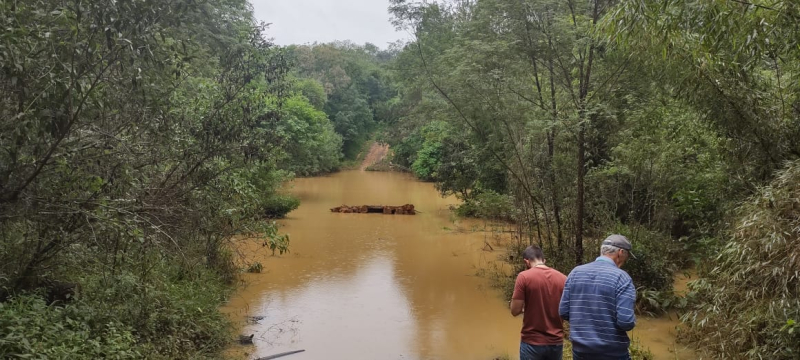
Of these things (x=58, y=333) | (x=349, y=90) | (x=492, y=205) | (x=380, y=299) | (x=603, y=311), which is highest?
(x=349, y=90)

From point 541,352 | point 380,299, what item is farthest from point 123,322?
point 380,299

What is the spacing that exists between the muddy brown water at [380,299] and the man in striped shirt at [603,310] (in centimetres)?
430

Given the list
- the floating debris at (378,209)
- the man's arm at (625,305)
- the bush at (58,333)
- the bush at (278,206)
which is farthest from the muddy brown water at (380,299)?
the man's arm at (625,305)

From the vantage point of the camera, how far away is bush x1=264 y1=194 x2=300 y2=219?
1853 cm

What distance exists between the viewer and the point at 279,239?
784 centimetres

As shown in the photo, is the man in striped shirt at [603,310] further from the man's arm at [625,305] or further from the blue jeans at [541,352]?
the blue jeans at [541,352]

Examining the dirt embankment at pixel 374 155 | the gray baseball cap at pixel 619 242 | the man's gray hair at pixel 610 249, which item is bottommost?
the man's gray hair at pixel 610 249

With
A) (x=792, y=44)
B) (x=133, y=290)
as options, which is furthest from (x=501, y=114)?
(x=133, y=290)

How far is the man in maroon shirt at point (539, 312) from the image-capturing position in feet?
12.9

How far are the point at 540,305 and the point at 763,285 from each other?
2.44 metres

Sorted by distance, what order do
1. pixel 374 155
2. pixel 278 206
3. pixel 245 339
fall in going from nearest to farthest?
pixel 245 339 → pixel 278 206 → pixel 374 155

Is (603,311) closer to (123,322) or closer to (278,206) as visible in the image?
(123,322)

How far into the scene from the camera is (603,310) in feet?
10.4

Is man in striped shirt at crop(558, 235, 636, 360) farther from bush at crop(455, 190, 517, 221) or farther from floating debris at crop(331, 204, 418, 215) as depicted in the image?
floating debris at crop(331, 204, 418, 215)
